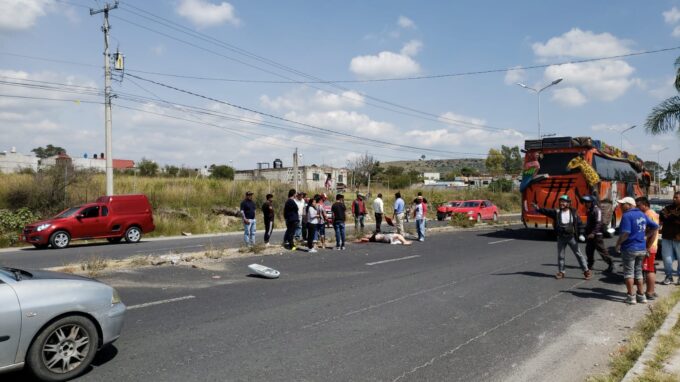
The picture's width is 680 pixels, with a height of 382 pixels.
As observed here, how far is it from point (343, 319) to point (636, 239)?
522 centimetres

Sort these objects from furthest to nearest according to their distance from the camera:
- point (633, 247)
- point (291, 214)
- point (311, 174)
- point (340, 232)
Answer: point (311, 174) < point (340, 232) < point (291, 214) < point (633, 247)

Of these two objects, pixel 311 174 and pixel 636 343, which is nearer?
pixel 636 343

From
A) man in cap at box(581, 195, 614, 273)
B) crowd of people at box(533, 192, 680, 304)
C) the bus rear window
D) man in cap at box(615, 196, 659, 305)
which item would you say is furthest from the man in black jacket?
the bus rear window

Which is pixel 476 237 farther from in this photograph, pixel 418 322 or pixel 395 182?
pixel 395 182

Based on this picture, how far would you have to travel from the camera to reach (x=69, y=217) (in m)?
19.2

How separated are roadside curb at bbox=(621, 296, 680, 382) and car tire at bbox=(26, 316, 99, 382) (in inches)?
207

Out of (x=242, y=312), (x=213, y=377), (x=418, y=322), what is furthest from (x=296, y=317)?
(x=213, y=377)

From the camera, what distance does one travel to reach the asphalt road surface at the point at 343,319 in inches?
207

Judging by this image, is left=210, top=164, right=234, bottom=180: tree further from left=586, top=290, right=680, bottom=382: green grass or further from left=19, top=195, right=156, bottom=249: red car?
left=586, top=290, right=680, bottom=382: green grass

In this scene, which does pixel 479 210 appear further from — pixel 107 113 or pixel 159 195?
pixel 107 113

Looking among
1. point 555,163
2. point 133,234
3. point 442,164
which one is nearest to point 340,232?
point 555,163

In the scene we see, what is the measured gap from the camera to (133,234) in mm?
21312

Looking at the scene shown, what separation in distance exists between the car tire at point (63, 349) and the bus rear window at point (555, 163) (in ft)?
58.4

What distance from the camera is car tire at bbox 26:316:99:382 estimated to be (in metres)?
4.59
